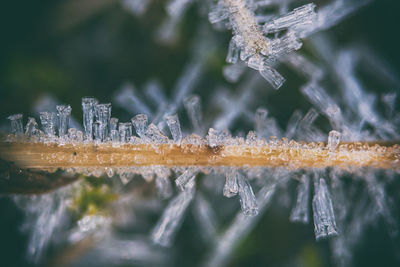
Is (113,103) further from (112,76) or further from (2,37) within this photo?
(2,37)

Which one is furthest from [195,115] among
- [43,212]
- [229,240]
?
[229,240]

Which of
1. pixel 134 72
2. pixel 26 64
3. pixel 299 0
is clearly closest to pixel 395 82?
pixel 299 0

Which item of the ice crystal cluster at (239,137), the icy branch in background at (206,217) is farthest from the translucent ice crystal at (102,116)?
the icy branch in background at (206,217)

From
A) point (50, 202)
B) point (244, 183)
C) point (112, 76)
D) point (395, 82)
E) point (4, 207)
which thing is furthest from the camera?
point (112, 76)

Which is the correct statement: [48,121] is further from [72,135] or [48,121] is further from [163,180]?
[163,180]

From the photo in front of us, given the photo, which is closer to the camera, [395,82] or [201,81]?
[395,82]

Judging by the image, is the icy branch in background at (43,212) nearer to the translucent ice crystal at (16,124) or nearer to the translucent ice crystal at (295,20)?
the translucent ice crystal at (16,124)

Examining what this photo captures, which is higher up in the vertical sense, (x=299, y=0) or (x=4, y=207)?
(x=299, y=0)

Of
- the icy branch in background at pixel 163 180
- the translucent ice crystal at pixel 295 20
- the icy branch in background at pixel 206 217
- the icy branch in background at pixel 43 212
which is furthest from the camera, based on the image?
the icy branch in background at pixel 206 217
